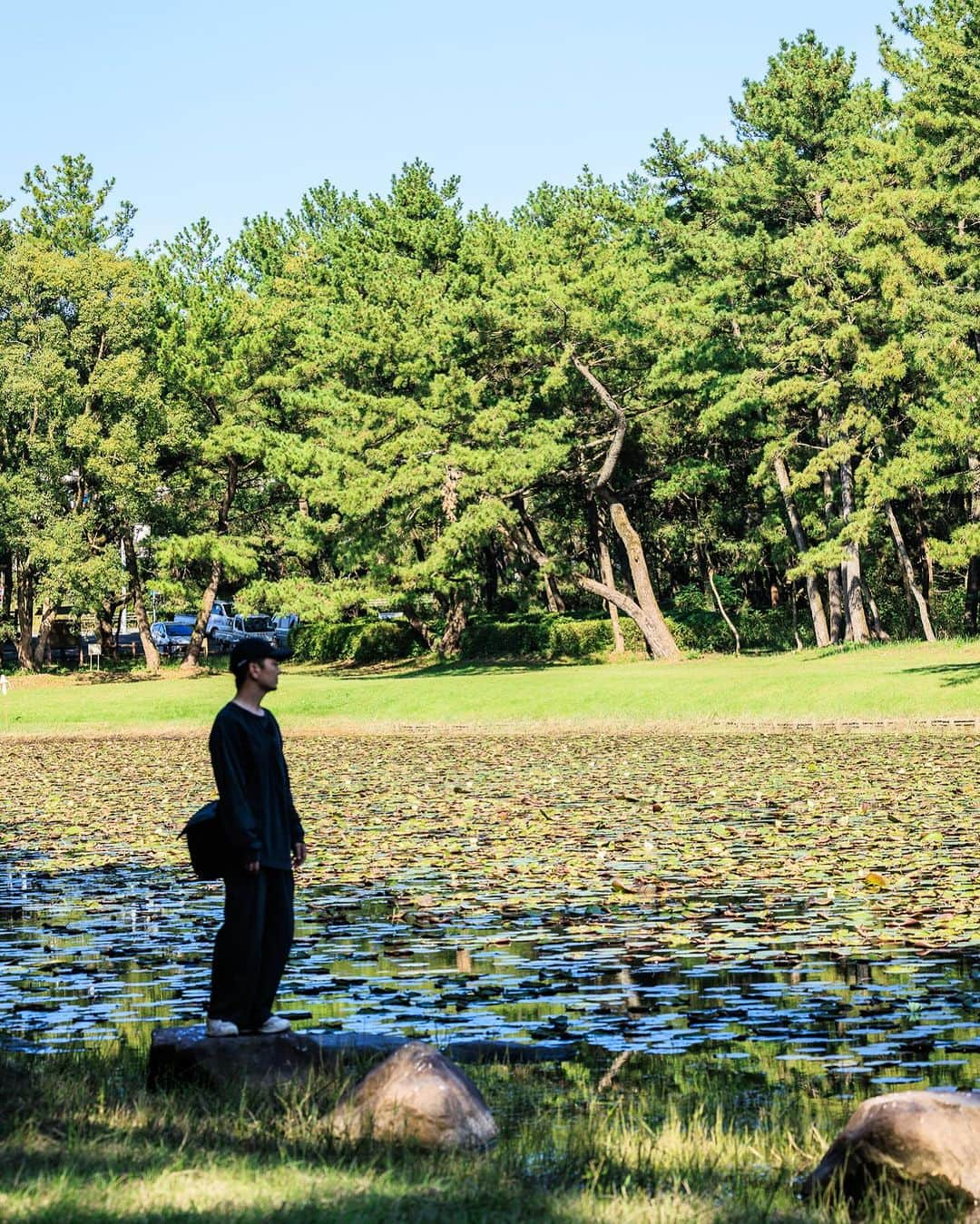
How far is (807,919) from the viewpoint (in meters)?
12.0

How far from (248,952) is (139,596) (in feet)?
175

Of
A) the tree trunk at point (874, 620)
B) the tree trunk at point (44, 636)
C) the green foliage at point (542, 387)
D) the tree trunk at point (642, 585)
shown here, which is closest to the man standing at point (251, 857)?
the green foliage at point (542, 387)

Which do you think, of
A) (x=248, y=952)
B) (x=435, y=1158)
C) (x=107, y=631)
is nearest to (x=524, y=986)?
(x=248, y=952)

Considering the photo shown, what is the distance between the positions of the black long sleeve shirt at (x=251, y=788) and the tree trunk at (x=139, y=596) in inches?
2015

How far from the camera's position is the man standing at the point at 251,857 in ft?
26.3

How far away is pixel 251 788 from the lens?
812 cm

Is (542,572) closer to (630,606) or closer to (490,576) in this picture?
(630,606)

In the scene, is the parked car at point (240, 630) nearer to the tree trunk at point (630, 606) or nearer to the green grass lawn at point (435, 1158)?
the tree trunk at point (630, 606)

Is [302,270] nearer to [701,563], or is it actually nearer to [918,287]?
[701,563]

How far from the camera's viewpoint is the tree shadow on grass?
1396 inches

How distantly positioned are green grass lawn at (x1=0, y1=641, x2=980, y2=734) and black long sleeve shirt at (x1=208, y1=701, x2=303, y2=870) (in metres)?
25.8

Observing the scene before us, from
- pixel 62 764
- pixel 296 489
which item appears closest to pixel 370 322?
pixel 296 489

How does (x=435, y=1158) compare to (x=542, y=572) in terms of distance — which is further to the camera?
(x=542, y=572)

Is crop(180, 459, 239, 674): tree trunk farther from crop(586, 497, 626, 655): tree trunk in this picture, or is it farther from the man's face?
the man's face
